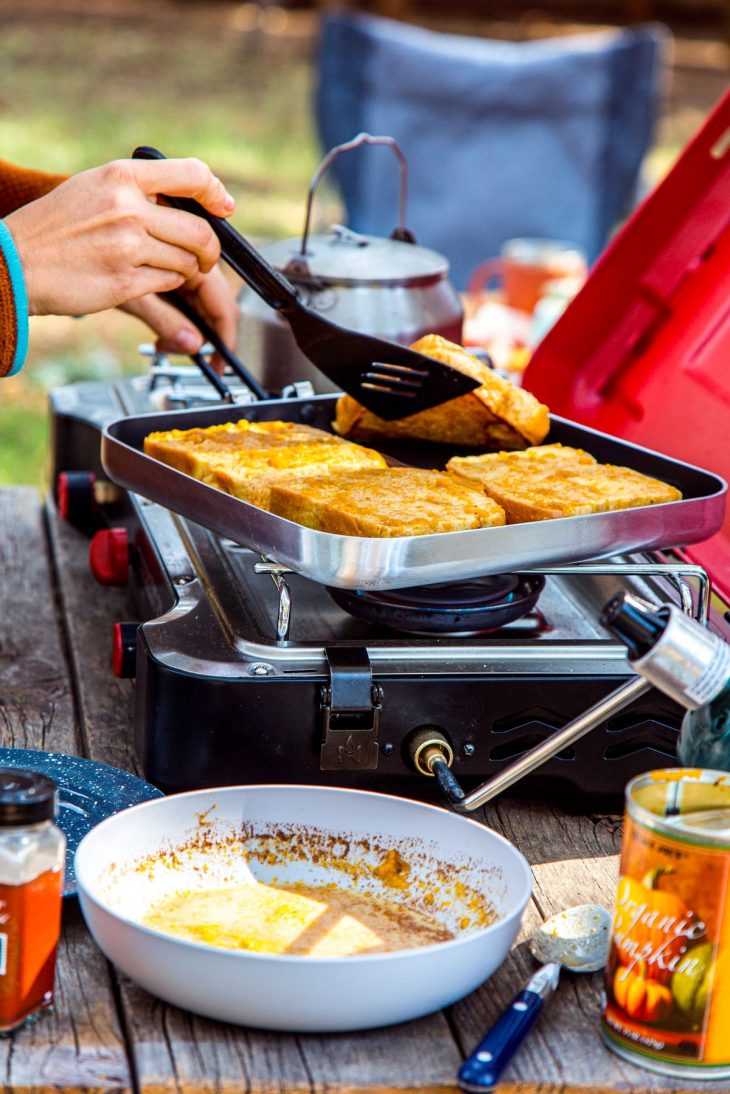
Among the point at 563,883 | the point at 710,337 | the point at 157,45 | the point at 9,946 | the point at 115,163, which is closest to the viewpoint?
the point at 9,946

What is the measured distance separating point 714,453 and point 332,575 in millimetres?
610

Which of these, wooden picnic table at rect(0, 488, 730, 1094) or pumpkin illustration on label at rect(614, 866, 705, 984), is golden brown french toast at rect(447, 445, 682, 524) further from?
pumpkin illustration on label at rect(614, 866, 705, 984)

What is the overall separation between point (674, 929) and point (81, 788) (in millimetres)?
505

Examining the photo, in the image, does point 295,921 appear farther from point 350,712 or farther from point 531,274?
point 531,274

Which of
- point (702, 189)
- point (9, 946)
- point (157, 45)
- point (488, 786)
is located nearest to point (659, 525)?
point (488, 786)

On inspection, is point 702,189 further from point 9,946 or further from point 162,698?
point 9,946

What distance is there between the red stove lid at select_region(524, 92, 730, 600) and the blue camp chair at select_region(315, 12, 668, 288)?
235 centimetres

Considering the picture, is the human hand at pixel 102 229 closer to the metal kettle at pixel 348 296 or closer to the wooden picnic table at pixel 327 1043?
the metal kettle at pixel 348 296

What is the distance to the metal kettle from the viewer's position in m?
1.58

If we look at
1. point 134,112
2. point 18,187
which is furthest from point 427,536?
point 134,112

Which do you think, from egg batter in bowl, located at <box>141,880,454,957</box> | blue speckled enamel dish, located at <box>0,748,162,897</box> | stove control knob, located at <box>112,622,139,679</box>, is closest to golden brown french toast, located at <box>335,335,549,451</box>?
stove control knob, located at <box>112,622,139,679</box>

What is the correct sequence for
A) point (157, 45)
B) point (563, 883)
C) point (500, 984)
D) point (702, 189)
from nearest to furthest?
point (500, 984), point (563, 883), point (702, 189), point (157, 45)

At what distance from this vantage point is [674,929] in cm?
78

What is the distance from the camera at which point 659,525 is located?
1126 millimetres
